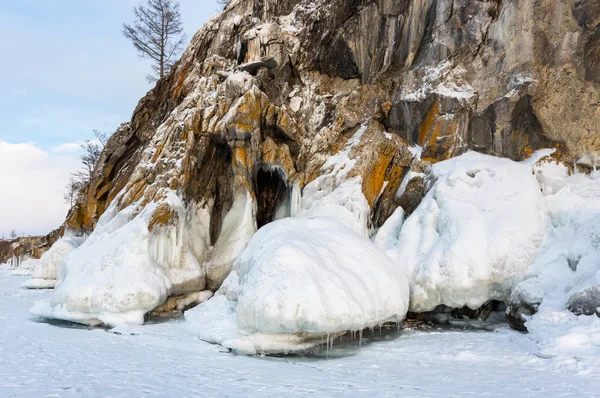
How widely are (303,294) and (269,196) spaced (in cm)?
976

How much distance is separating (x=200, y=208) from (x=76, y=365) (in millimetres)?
8949

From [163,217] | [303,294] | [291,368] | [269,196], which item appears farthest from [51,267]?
[291,368]

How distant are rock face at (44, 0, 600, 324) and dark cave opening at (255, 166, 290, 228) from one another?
0.20 feet

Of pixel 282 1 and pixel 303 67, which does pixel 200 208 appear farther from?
pixel 282 1

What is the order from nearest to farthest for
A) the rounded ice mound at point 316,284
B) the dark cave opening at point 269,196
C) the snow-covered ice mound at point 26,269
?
the rounded ice mound at point 316,284 < the dark cave opening at point 269,196 < the snow-covered ice mound at point 26,269

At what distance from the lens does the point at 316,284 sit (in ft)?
28.2

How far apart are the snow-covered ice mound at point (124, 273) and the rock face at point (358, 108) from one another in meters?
0.29

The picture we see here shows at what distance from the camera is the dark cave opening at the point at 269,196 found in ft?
56.3

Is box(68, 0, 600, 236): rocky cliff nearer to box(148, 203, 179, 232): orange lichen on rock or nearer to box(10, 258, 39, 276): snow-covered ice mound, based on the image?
box(148, 203, 179, 232): orange lichen on rock

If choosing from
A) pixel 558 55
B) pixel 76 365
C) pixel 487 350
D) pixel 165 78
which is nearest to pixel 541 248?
pixel 487 350

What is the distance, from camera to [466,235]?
1113 cm

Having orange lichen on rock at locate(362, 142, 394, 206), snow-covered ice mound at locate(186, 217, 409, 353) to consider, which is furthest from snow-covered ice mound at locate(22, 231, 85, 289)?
orange lichen on rock at locate(362, 142, 394, 206)

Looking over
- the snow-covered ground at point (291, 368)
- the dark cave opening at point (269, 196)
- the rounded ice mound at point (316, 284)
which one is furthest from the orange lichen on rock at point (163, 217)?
the snow-covered ground at point (291, 368)

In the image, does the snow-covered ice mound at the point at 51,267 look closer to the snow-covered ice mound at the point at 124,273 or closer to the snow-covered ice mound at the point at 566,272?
the snow-covered ice mound at the point at 124,273
